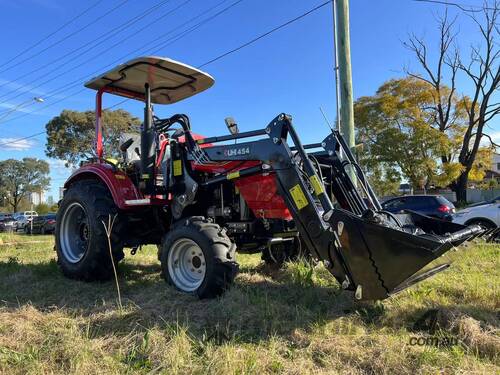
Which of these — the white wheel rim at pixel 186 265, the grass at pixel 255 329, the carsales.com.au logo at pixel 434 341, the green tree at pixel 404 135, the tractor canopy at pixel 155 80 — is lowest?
the carsales.com.au logo at pixel 434 341

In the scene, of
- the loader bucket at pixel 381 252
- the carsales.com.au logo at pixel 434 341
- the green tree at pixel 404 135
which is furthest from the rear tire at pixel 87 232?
the green tree at pixel 404 135

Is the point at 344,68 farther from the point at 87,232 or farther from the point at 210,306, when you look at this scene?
the point at 210,306

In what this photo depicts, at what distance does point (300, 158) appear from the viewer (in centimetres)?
493

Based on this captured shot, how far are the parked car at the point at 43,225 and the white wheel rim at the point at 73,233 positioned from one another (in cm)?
2453

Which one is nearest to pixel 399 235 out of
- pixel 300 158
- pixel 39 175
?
pixel 300 158

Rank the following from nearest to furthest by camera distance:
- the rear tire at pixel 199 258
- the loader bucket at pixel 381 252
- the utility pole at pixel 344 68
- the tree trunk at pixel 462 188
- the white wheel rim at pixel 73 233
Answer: the loader bucket at pixel 381 252, the rear tire at pixel 199 258, the white wheel rim at pixel 73 233, the utility pole at pixel 344 68, the tree trunk at pixel 462 188

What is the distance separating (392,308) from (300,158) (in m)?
1.77

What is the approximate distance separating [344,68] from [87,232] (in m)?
6.08

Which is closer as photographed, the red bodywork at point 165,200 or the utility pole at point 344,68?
the red bodywork at point 165,200

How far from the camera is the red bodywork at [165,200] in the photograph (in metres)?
5.40

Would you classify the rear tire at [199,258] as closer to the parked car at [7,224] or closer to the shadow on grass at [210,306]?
the shadow on grass at [210,306]

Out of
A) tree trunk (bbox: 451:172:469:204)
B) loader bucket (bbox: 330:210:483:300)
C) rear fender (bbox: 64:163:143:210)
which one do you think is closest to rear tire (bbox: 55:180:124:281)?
rear fender (bbox: 64:163:143:210)

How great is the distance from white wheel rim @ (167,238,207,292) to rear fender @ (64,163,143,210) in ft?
3.62

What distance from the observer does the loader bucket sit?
12.8ft
